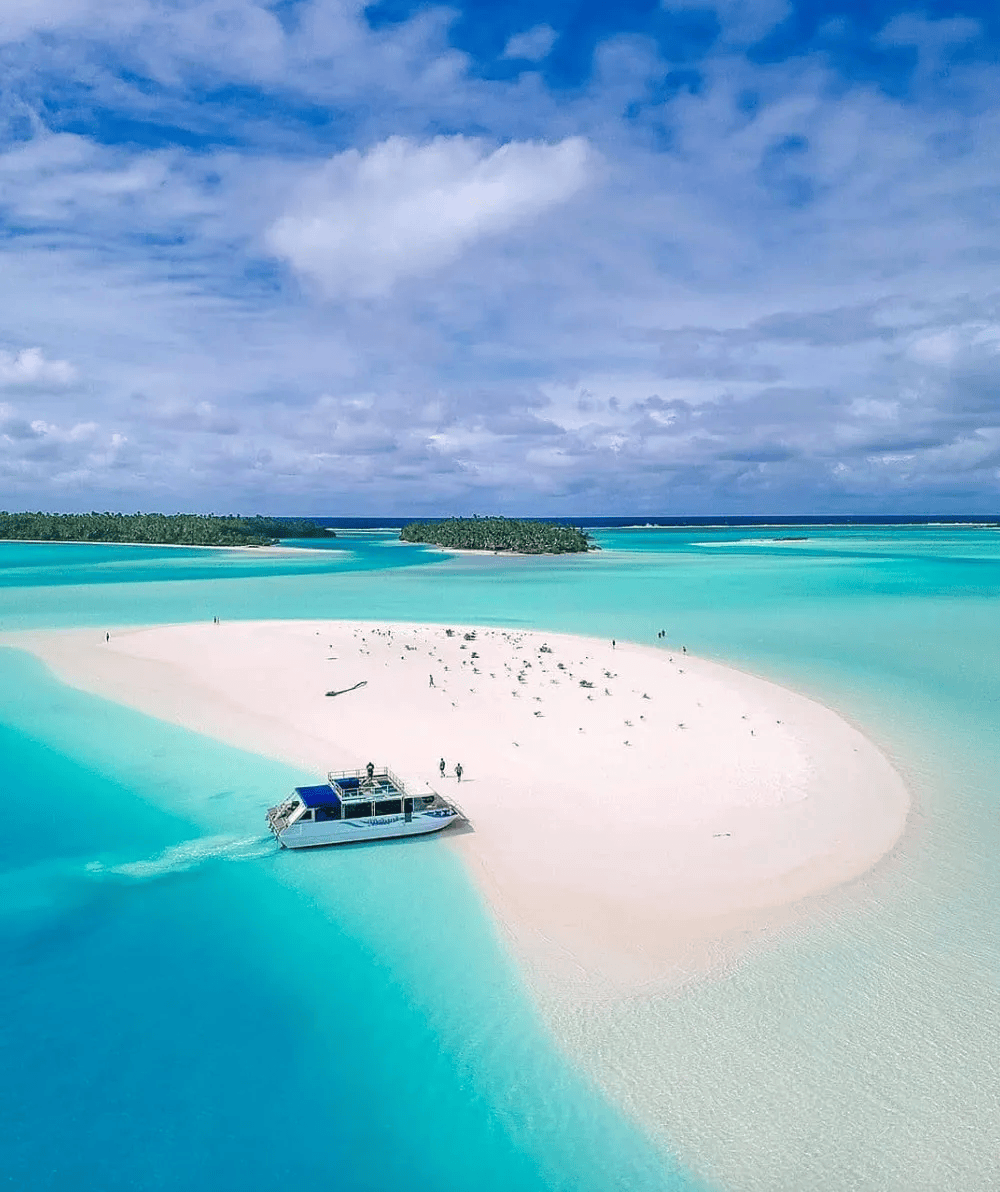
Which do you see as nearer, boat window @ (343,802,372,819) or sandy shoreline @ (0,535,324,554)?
boat window @ (343,802,372,819)

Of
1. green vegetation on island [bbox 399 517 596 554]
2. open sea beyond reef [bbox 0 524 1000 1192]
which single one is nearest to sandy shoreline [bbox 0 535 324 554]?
green vegetation on island [bbox 399 517 596 554]

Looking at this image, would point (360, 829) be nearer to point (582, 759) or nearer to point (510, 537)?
point (582, 759)

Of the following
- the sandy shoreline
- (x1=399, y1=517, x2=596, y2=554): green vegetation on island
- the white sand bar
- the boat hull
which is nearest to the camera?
the white sand bar

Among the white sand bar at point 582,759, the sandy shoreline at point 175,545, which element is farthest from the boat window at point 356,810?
the sandy shoreline at point 175,545

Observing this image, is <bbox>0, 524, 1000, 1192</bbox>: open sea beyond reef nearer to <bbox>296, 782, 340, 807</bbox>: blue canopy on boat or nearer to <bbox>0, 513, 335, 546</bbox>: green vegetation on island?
<bbox>296, 782, 340, 807</bbox>: blue canopy on boat

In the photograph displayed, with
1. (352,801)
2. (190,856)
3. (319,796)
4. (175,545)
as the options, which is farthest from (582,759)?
(175,545)

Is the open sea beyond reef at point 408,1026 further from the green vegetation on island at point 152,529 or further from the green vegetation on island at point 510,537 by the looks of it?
the green vegetation on island at point 152,529

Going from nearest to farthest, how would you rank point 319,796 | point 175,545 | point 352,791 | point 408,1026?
1. point 408,1026
2. point 319,796
3. point 352,791
4. point 175,545
